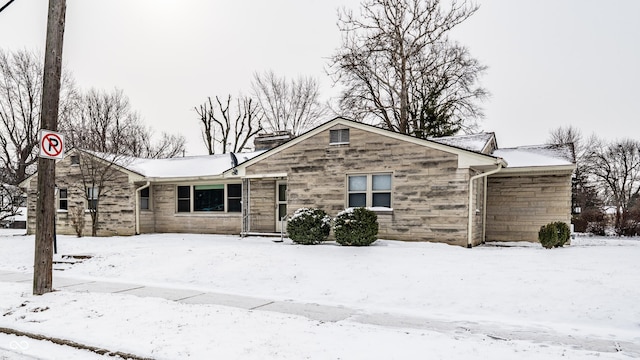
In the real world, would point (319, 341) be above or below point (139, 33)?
below

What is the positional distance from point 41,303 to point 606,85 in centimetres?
2727

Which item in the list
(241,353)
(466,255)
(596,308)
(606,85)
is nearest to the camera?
(241,353)

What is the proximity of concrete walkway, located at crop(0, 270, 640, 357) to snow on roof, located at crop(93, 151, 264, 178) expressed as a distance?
8626mm

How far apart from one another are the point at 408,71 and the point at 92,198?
20044mm

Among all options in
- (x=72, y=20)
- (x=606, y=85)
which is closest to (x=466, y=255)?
(x=72, y=20)

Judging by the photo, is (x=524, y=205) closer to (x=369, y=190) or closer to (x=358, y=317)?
(x=369, y=190)

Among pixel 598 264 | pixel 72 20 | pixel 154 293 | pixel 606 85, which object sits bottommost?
pixel 154 293

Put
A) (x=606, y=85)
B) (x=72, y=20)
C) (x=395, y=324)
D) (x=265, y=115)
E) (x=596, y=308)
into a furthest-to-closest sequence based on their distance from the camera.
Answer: (x=265, y=115)
(x=606, y=85)
(x=72, y=20)
(x=596, y=308)
(x=395, y=324)

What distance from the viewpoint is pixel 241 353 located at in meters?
4.11

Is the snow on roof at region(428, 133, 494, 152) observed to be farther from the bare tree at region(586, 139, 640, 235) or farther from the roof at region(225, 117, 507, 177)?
the bare tree at region(586, 139, 640, 235)

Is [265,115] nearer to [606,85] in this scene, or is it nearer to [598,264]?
[606,85]

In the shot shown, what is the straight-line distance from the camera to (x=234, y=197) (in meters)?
15.9

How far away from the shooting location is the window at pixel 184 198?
16828 mm

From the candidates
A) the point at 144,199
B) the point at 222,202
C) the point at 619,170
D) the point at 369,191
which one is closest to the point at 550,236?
the point at 369,191
